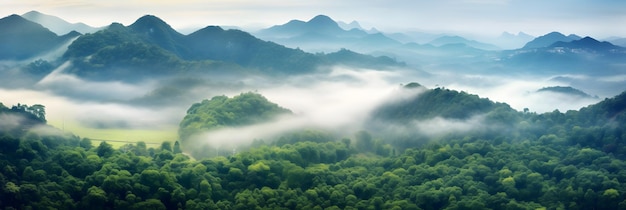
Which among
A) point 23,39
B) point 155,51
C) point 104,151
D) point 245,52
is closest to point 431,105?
point 104,151

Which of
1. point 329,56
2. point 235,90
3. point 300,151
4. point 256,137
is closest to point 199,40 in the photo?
point 329,56

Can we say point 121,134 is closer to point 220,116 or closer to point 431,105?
point 220,116

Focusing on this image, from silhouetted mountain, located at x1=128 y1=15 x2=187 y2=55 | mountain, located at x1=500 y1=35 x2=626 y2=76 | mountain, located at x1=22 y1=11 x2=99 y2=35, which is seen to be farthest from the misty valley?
mountain, located at x1=500 y1=35 x2=626 y2=76

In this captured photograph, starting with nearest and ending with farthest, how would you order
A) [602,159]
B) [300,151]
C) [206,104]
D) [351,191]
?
[351,191] < [602,159] < [300,151] < [206,104]

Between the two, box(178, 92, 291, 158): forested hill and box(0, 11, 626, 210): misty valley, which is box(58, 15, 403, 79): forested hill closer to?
box(0, 11, 626, 210): misty valley

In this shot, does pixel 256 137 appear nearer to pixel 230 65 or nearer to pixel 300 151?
pixel 300 151

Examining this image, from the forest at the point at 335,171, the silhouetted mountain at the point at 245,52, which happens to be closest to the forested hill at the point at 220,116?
the forest at the point at 335,171

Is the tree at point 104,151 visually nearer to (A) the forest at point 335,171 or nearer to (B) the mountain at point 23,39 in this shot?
(A) the forest at point 335,171
